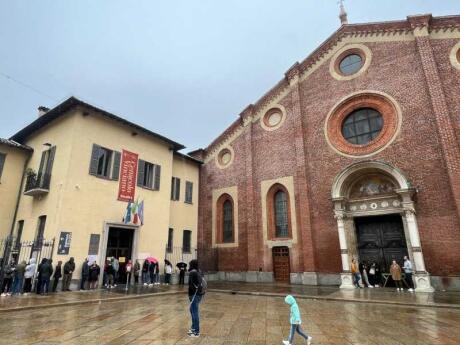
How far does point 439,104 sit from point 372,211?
6.40 m

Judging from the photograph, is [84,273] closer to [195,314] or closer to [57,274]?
[57,274]

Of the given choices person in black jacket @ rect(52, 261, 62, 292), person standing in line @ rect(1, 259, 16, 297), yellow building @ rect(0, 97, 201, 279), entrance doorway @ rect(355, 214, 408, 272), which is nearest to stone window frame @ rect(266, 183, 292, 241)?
entrance doorway @ rect(355, 214, 408, 272)

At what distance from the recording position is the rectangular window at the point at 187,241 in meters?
21.6

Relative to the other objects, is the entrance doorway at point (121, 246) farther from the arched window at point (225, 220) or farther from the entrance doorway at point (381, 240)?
the entrance doorway at point (381, 240)

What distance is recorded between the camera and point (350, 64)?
1884 centimetres

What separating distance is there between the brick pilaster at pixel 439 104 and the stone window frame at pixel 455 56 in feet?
2.87

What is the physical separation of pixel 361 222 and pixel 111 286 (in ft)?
46.7

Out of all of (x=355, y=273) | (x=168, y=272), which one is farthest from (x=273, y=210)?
(x=168, y=272)

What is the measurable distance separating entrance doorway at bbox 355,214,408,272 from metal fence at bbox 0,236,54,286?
16.2 meters

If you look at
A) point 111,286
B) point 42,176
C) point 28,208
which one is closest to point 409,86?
point 111,286

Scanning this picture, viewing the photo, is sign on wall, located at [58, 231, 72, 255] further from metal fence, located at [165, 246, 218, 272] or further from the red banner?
metal fence, located at [165, 246, 218, 272]

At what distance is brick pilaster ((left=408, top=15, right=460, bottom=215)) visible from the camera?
13.9m

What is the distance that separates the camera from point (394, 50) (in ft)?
56.7

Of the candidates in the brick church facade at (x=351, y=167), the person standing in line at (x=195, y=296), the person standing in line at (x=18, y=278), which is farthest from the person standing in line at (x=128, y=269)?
the person standing in line at (x=195, y=296)
